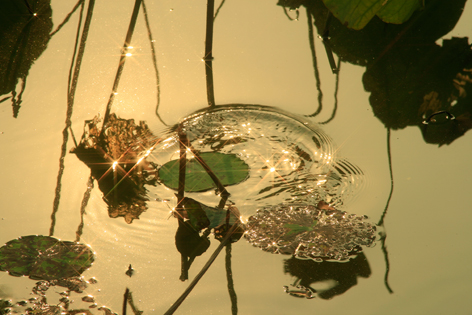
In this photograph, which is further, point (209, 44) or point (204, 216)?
point (209, 44)

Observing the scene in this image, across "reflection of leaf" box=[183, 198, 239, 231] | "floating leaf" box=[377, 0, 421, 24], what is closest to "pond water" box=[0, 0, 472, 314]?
"reflection of leaf" box=[183, 198, 239, 231]

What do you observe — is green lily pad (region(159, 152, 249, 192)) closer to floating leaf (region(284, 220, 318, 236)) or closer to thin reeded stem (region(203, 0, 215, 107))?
floating leaf (region(284, 220, 318, 236))

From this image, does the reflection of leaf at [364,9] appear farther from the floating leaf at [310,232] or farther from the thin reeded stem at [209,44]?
the floating leaf at [310,232]

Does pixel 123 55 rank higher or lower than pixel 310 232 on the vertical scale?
higher

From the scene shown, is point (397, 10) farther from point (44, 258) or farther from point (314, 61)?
point (44, 258)

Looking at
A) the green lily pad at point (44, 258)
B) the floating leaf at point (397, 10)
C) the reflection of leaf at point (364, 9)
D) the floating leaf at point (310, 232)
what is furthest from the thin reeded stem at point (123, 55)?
the floating leaf at point (397, 10)

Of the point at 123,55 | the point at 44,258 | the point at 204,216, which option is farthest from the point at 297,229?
the point at 123,55

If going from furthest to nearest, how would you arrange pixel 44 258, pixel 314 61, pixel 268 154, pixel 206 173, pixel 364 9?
pixel 314 61, pixel 364 9, pixel 268 154, pixel 206 173, pixel 44 258
